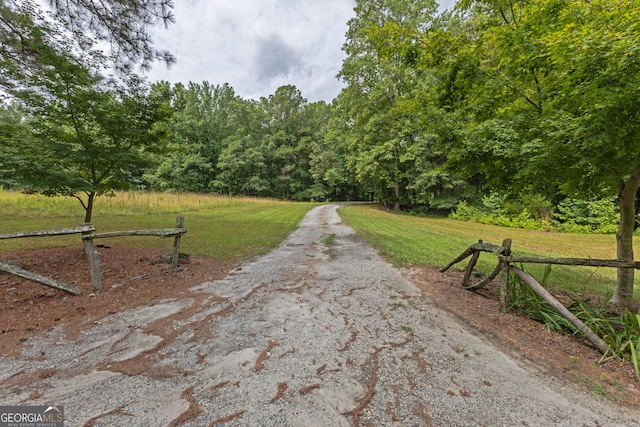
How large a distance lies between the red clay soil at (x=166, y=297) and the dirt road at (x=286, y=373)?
0.99 ft

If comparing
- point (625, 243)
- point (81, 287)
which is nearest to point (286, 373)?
point (81, 287)

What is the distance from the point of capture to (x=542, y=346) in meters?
3.20

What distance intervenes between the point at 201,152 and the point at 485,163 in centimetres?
Answer: 4363

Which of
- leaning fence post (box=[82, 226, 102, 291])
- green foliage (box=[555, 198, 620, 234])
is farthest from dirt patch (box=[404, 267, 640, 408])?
green foliage (box=[555, 198, 620, 234])

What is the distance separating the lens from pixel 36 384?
2221 mm

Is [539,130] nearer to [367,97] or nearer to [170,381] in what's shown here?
[170,381]

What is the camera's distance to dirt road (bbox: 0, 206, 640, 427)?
1982 mm

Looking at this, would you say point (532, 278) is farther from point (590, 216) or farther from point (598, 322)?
point (590, 216)

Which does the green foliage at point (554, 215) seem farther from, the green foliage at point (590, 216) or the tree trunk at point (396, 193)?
the tree trunk at point (396, 193)

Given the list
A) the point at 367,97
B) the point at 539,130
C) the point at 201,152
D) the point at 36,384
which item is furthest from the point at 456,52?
the point at 201,152

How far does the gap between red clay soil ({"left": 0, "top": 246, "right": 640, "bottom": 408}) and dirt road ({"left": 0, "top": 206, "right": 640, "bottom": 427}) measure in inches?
11.9

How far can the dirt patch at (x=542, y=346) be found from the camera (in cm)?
252

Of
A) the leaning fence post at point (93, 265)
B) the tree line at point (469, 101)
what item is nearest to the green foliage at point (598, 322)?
the tree line at point (469, 101)

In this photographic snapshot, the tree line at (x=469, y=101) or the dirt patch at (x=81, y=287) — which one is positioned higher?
the tree line at (x=469, y=101)
